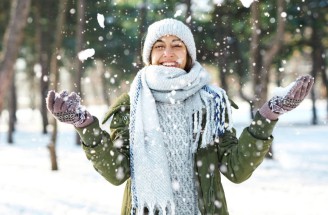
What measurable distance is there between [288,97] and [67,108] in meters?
0.88

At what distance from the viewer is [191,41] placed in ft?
8.86

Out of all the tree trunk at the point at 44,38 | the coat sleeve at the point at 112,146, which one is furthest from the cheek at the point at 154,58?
the tree trunk at the point at 44,38

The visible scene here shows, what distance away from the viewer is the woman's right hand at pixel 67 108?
2.13 meters

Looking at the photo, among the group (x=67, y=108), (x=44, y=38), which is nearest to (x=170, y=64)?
(x=67, y=108)

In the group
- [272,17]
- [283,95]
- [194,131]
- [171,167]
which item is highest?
[272,17]

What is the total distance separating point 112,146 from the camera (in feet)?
7.84

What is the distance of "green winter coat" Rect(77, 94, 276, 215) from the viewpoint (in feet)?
7.54

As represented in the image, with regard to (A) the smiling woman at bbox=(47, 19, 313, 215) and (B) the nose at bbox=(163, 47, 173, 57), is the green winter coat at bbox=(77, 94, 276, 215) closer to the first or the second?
(A) the smiling woman at bbox=(47, 19, 313, 215)

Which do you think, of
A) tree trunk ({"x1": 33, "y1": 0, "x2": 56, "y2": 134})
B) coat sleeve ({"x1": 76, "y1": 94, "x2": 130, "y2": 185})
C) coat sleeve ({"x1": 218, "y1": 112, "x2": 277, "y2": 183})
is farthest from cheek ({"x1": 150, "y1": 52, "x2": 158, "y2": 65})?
tree trunk ({"x1": 33, "y1": 0, "x2": 56, "y2": 134})

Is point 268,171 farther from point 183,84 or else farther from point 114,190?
point 183,84

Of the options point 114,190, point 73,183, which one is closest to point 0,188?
point 73,183

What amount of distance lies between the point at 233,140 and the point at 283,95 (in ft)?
1.18

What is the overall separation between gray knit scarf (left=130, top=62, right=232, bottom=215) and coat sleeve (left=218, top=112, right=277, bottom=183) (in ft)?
0.31

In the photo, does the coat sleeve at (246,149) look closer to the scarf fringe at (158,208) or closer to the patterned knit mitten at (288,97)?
the patterned knit mitten at (288,97)
